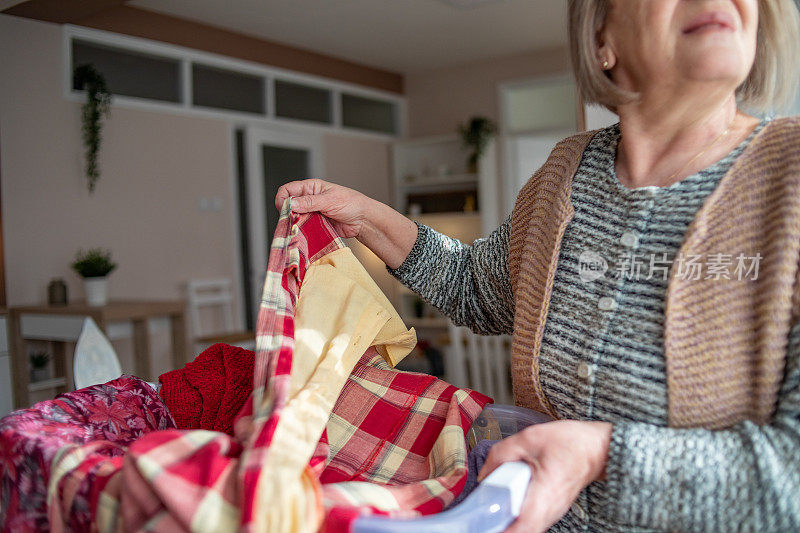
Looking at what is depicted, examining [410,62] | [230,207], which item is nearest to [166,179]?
[230,207]

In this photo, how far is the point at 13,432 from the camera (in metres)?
0.71

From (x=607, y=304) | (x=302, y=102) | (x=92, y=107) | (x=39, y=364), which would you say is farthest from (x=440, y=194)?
(x=607, y=304)

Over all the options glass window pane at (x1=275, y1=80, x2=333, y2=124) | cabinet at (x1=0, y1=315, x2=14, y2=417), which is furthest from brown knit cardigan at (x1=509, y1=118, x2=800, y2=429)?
glass window pane at (x1=275, y1=80, x2=333, y2=124)

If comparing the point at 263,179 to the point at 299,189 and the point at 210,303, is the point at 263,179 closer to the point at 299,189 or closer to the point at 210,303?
the point at 210,303

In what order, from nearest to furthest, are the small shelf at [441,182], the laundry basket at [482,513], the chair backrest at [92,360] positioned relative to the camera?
the laundry basket at [482,513]
the chair backrest at [92,360]
the small shelf at [441,182]

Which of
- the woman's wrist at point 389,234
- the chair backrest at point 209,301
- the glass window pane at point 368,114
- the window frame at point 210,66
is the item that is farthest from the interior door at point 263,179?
the woman's wrist at point 389,234

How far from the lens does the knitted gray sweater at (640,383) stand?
63cm

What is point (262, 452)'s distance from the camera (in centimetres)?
59

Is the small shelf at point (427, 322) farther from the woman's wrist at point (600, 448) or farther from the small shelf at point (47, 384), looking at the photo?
the woman's wrist at point (600, 448)

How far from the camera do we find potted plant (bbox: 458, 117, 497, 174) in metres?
6.18

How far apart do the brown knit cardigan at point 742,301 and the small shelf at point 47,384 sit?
4.16 metres

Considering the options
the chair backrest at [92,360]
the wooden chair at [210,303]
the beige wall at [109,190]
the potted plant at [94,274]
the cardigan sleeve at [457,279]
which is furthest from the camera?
the wooden chair at [210,303]

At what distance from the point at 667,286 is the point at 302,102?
18.6 ft

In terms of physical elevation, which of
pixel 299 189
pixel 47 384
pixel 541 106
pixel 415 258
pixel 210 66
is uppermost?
pixel 210 66
